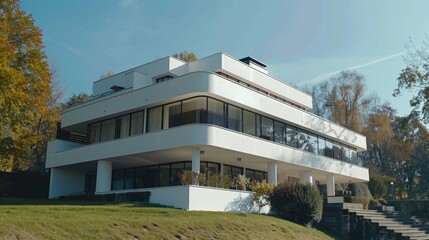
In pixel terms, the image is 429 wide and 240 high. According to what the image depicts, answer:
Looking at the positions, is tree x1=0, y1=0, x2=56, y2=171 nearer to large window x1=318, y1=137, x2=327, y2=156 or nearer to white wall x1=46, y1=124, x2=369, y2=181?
white wall x1=46, y1=124, x2=369, y2=181

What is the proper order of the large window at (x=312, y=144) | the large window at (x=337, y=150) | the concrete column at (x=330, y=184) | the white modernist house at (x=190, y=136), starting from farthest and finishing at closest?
the large window at (x=337, y=150) < the concrete column at (x=330, y=184) < the large window at (x=312, y=144) < the white modernist house at (x=190, y=136)

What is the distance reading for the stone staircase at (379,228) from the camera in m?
25.5

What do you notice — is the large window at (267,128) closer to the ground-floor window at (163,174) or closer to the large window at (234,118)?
the large window at (234,118)

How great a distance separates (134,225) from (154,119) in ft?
43.2

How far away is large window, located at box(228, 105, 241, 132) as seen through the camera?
87.9 ft

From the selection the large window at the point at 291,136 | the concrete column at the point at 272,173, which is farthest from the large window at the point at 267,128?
the large window at the point at 291,136

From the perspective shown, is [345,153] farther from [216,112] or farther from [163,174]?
[216,112]

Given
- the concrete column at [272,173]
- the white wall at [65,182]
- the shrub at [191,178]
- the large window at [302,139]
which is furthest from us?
the large window at [302,139]

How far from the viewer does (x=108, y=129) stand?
100 ft

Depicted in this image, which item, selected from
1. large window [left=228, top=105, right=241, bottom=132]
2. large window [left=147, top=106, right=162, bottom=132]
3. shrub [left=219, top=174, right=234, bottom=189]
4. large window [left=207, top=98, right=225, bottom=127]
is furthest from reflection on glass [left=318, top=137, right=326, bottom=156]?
large window [left=147, top=106, right=162, bottom=132]

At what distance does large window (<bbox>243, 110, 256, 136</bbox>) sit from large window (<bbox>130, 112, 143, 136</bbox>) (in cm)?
636

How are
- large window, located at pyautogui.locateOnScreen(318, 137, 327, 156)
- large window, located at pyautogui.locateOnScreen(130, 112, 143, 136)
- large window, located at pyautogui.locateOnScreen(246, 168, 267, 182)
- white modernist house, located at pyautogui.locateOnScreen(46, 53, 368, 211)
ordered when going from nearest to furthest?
1. white modernist house, located at pyautogui.locateOnScreen(46, 53, 368, 211)
2. large window, located at pyautogui.locateOnScreen(130, 112, 143, 136)
3. large window, located at pyautogui.locateOnScreen(246, 168, 267, 182)
4. large window, located at pyautogui.locateOnScreen(318, 137, 327, 156)

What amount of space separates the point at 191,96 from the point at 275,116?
22.9 feet

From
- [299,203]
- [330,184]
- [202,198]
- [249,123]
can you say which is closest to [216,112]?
[249,123]
